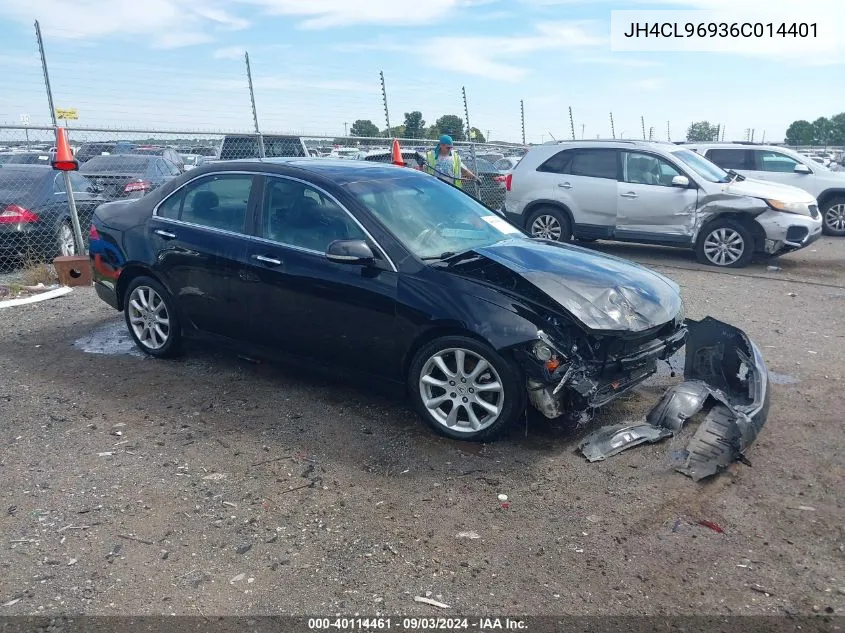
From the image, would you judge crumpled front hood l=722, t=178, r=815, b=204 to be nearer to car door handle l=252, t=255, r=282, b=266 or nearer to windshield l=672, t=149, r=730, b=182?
windshield l=672, t=149, r=730, b=182

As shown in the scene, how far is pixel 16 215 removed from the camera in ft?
30.7

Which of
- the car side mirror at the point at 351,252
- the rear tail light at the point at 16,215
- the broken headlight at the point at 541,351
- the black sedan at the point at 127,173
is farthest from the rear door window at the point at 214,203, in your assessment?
the black sedan at the point at 127,173

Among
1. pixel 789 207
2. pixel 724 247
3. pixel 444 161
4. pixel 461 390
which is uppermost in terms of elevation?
pixel 444 161

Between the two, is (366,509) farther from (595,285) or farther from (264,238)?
(264,238)

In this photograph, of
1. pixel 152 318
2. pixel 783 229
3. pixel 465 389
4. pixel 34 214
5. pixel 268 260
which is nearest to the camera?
pixel 465 389

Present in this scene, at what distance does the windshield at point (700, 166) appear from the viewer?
1075 cm

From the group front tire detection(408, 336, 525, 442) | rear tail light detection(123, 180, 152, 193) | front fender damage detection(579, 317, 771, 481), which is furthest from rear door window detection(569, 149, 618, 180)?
front tire detection(408, 336, 525, 442)

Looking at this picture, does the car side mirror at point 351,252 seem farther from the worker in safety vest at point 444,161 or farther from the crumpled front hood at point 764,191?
the crumpled front hood at point 764,191

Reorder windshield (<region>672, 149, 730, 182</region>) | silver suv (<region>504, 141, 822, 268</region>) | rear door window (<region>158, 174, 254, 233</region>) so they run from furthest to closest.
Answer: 1. windshield (<region>672, 149, 730, 182</region>)
2. silver suv (<region>504, 141, 822, 268</region>)
3. rear door window (<region>158, 174, 254, 233</region>)

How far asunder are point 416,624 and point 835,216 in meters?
14.3

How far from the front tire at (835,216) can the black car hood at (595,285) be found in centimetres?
1122

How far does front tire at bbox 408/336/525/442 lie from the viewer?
423 centimetres

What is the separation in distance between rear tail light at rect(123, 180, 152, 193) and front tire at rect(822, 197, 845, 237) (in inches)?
492

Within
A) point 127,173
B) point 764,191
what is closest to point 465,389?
point 764,191
